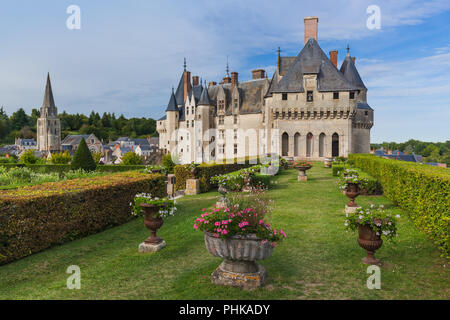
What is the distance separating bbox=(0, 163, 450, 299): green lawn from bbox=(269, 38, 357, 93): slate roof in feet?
95.4

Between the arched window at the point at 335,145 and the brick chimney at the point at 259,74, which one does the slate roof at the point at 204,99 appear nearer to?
the brick chimney at the point at 259,74

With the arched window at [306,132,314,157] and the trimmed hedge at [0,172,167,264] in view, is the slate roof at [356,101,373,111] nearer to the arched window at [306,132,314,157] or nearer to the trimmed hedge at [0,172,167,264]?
the arched window at [306,132,314,157]

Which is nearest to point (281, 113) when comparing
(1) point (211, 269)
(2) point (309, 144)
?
(2) point (309, 144)

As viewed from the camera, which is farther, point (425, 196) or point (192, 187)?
point (192, 187)

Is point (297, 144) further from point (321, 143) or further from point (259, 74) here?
point (259, 74)

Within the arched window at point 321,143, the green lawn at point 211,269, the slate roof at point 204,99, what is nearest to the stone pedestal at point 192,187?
the green lawn at point 211,269

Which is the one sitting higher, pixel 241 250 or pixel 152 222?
pixel 241 250

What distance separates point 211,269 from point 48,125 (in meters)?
107

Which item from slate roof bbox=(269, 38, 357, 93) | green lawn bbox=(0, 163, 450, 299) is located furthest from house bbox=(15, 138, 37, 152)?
green lawn bbox=(0, 163, 450, 299)

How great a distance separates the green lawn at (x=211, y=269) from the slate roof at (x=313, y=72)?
95.4ft

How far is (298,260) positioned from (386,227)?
1.95 meters

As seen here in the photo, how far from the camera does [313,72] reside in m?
36.3

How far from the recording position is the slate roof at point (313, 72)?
36281 mm

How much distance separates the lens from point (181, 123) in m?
53.8
